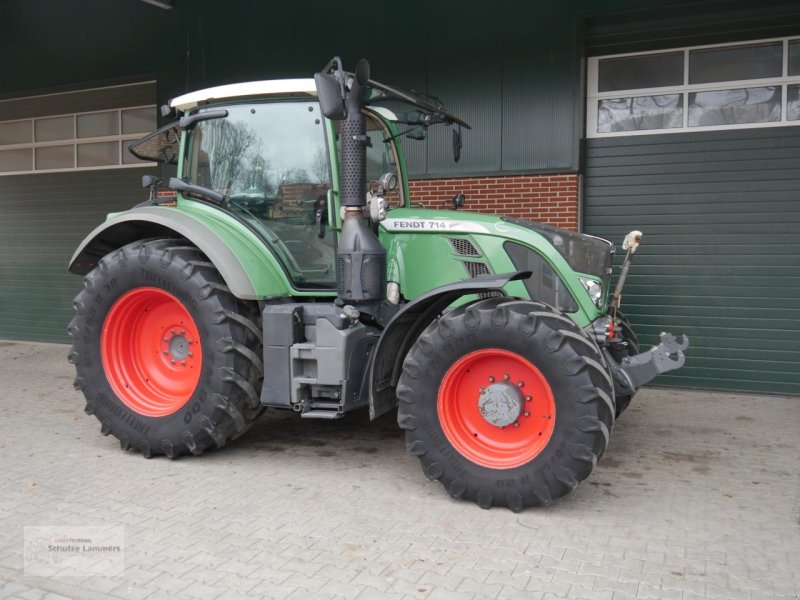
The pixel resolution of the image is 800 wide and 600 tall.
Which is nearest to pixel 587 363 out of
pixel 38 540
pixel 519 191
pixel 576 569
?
pixel 576 569

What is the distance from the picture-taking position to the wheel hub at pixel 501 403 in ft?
14.1

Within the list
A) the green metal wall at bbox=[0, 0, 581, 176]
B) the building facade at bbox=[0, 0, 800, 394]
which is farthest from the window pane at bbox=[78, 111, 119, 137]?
the building facade at bbox=[0, 0, 800, 394]

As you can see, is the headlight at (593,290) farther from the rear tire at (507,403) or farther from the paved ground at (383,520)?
the paved ground at (383,520)

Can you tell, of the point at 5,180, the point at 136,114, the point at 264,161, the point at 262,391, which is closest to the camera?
the point at 262,391

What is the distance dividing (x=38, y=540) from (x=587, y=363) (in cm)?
313

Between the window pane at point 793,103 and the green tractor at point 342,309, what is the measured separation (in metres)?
3.19

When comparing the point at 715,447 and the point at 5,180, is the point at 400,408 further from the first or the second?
the point at 5,180

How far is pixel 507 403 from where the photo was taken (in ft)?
14.1

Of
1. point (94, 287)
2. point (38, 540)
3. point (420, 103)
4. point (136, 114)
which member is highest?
point (136, 114)

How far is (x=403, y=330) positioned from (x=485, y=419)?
2.75ft

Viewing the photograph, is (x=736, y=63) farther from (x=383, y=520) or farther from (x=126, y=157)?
(x=126, y=157)

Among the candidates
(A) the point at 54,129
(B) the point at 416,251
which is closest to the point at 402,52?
(B) the point at 416,251

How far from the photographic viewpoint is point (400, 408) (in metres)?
4.43

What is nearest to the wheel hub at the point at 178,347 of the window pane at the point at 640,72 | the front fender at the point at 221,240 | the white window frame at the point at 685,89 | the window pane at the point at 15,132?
the front fender at the point at 221,240
